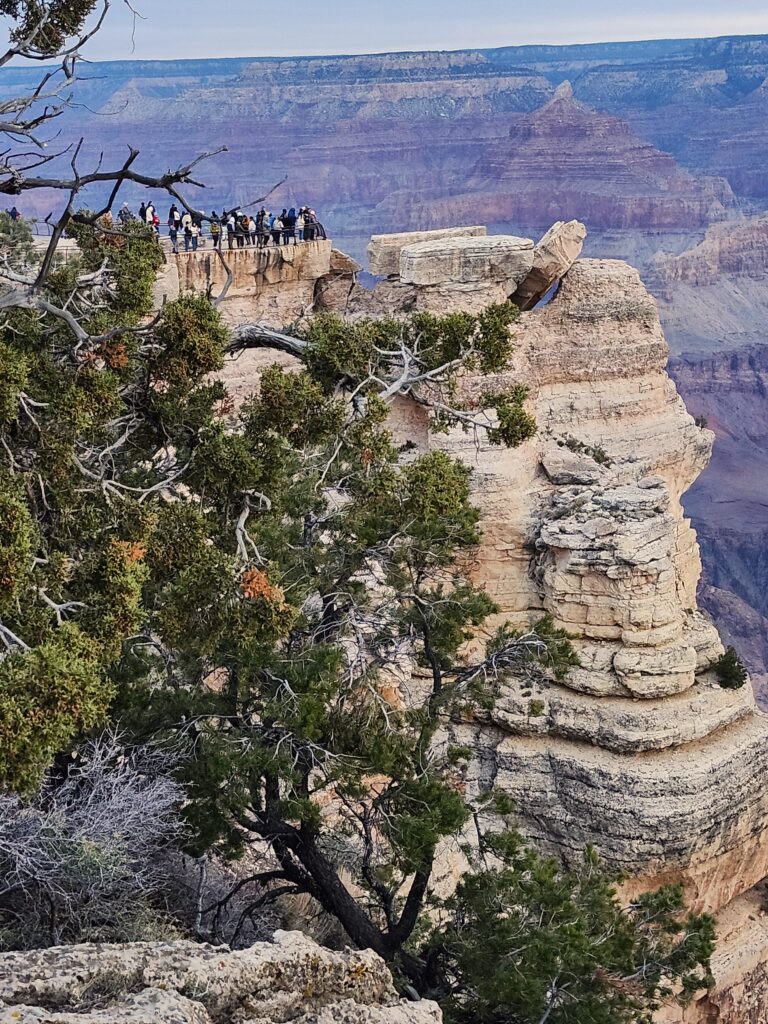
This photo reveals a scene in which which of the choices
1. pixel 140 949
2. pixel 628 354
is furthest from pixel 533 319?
pixel 140 949

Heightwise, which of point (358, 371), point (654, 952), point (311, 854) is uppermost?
point (358, 371)

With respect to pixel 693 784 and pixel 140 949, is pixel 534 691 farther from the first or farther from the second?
pixel 140 949

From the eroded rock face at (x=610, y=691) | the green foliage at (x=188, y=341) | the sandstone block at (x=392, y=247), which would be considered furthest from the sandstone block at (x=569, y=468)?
the green foliage at (x=188, y=341)

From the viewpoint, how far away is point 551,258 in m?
28.3

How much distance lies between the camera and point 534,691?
25.7 meters

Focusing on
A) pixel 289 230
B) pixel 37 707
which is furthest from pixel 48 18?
pixel 289 230

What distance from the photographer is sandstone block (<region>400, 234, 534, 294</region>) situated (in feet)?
90.8

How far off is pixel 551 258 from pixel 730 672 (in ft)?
32.3

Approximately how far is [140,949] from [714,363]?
323 ft

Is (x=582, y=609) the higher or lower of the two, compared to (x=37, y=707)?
higher

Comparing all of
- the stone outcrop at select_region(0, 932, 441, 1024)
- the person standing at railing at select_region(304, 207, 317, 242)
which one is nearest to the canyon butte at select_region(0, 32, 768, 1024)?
the stone outcrop at select_region(0, 932, 441, 1024)

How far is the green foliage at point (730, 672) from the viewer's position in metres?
25.7

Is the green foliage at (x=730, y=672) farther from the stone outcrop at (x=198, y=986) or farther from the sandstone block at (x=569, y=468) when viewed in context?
the stone outcrop at (x=198, y=986)

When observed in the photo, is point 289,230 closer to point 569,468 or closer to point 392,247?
point 392,247
